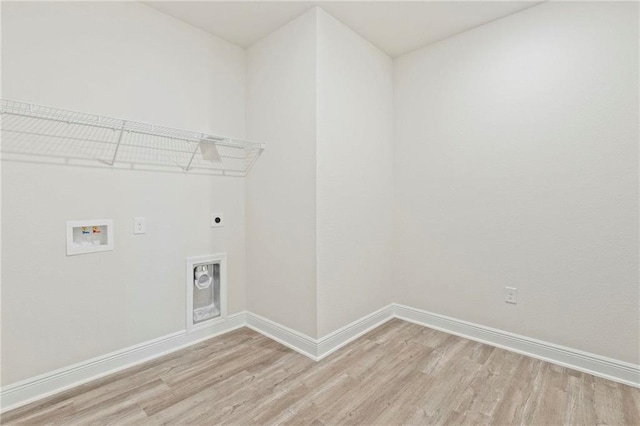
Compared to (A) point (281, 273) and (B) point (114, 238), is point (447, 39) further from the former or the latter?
(B) point (114, 238)

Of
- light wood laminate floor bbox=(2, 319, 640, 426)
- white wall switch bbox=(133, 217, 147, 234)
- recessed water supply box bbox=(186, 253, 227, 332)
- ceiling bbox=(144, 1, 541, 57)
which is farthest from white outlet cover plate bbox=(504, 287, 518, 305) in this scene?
white wall switch bbox=(133, 217, 147, 234)

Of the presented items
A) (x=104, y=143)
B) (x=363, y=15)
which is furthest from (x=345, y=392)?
(x=363, y=15)

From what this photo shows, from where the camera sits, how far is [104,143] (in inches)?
79.9

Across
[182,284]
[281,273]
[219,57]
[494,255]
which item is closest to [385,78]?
[219,57]

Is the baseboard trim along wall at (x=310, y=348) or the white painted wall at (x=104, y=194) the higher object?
the white painted wall at (x=104, y=194)

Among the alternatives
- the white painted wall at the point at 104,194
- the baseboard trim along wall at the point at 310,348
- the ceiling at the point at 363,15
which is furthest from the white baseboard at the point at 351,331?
the ceiling at the point at 363,15

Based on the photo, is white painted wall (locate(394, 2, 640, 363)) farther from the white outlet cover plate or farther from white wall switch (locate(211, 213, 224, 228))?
white wall switch (locate(211, 213, 224, 228))

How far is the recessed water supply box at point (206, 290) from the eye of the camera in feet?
8.07

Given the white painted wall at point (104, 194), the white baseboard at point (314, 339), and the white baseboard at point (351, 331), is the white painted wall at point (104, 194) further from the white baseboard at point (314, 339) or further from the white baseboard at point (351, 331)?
the white baseboard at point (351, 331)

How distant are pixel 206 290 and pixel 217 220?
58 centimetres

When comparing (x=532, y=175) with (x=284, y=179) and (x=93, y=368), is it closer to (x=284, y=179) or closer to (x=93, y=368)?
(x=284, y=179)

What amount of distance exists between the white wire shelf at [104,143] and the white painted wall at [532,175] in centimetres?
162

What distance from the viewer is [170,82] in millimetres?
2326

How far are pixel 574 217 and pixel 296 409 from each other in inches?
83.4
